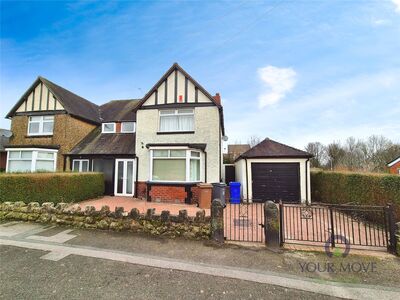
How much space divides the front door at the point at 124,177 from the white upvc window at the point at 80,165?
256 centimetres

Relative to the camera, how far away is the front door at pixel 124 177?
12727 mm

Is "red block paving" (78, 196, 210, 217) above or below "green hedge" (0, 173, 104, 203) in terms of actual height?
below

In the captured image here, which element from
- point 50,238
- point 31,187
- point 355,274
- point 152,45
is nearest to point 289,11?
point 152,45

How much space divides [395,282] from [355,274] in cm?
60

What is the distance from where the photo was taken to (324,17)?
7.15 meters

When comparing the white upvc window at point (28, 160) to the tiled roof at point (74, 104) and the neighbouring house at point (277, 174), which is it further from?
the neighbouring house at point (277, 174)

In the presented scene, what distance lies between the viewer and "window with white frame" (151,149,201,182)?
11.1 metres

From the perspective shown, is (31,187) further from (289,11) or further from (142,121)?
(289,11)

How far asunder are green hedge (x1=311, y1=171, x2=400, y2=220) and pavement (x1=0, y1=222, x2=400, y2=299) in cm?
480

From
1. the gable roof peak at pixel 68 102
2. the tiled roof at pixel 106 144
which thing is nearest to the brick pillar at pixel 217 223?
the tiled roof at pixel 106 144

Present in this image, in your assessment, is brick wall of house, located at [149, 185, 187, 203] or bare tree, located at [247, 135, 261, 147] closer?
brick wall of house, located at [149, 185, 187, 203]

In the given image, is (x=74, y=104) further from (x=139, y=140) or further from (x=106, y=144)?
(x=139, y=140)

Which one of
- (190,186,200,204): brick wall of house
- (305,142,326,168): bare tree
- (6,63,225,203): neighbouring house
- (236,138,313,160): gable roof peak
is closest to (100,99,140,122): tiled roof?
(6,63,225,203): neighbouring house

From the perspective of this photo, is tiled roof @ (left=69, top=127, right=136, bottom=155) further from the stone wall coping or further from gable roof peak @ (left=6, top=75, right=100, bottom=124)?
the stone wall coping
